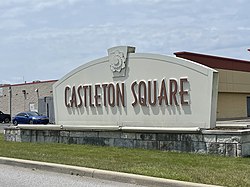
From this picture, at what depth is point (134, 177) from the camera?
9445 mm

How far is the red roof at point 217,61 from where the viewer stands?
36.0 meters

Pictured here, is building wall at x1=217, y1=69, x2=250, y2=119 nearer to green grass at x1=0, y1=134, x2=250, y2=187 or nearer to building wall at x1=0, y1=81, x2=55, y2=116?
building wall at x1=0, y1=81, x2=55, y2=116

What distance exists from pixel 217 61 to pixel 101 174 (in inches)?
1239

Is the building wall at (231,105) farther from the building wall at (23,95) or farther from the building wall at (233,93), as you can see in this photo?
the building wall at (23,95)

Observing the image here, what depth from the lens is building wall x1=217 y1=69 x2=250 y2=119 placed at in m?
40.7

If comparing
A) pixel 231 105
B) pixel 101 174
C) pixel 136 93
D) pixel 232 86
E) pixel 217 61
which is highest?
pixel 217 61

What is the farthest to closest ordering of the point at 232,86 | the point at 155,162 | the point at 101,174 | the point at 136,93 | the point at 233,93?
the point at 233,93, the point at 232,86, the point at 136,93, the point at 155,162, the point at 101,174

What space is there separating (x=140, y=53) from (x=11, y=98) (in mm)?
41974

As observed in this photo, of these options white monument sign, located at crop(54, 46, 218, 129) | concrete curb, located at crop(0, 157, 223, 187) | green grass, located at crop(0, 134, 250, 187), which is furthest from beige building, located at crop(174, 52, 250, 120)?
concrete curb, located at crop(0, 157, 223, 187)

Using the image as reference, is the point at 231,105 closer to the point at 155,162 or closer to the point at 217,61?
the point at 217,61

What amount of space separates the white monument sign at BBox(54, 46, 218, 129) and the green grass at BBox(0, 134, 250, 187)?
153cm

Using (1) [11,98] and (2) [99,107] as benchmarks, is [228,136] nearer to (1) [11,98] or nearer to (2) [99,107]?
(2) [99,107]

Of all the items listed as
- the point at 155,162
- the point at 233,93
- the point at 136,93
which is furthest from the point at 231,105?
the point at 155,162

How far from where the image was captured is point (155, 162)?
Answer: 11508 mm
